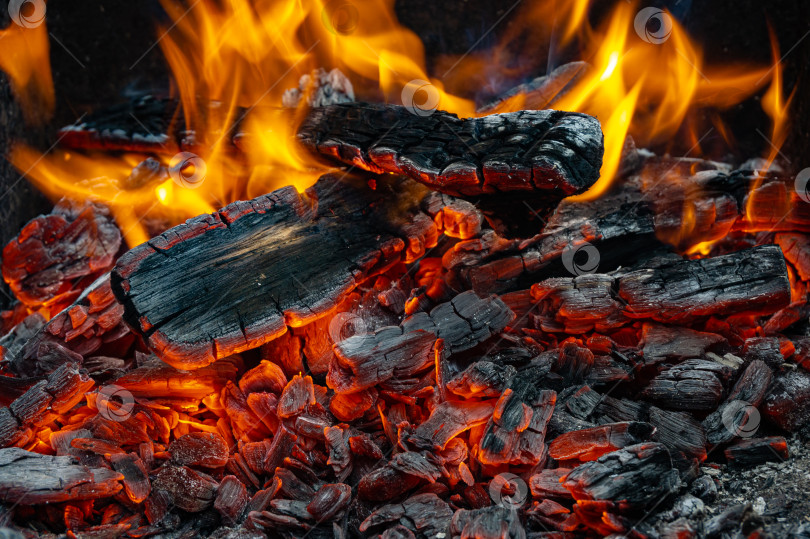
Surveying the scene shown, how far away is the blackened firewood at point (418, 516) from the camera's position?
1551 millimetres

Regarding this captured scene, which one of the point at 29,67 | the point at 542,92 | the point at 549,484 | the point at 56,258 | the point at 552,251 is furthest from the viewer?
the point at 29,67

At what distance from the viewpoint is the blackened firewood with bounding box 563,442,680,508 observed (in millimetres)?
1453

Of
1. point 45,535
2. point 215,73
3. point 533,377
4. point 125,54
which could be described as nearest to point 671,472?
point 533,377

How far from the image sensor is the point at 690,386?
73.3 inches

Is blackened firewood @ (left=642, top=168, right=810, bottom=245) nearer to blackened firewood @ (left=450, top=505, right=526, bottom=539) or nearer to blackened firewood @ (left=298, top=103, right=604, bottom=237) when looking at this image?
blackened firewood @ (left=298, top=103, right=604, bottom=237)

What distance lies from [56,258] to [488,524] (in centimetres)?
221

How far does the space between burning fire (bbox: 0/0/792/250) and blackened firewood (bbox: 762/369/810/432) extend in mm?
1299

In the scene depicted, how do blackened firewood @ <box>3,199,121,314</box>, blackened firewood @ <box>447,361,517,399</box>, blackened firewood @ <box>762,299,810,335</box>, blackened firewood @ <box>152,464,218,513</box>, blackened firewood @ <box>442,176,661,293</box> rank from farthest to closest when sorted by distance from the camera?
blackened firewood @ <box>3,199,121,314</box>, blackened firewood @ <box>442,176,661,293</box>, blackened firewood @ <box>762,299,810,335</box>, blackened firewood @ <box>447,361,517,399</box>, blackened firewood @ <box>152,464,218,513</box>

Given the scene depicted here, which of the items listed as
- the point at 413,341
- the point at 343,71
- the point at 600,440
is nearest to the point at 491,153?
the point at 413,341

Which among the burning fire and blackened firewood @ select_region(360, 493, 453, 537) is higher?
the burning fire

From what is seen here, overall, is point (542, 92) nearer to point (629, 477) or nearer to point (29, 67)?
point (629, 477)

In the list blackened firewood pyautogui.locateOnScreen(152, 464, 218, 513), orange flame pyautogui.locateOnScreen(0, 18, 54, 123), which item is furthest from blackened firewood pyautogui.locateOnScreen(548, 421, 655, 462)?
orange flame pyautogui.locateOnScreen(0, 18, 54, 123)

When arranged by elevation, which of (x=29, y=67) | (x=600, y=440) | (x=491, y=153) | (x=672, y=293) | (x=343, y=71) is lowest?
(x=600, y=440)

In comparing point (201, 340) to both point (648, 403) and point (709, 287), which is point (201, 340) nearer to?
point (648, 403)
